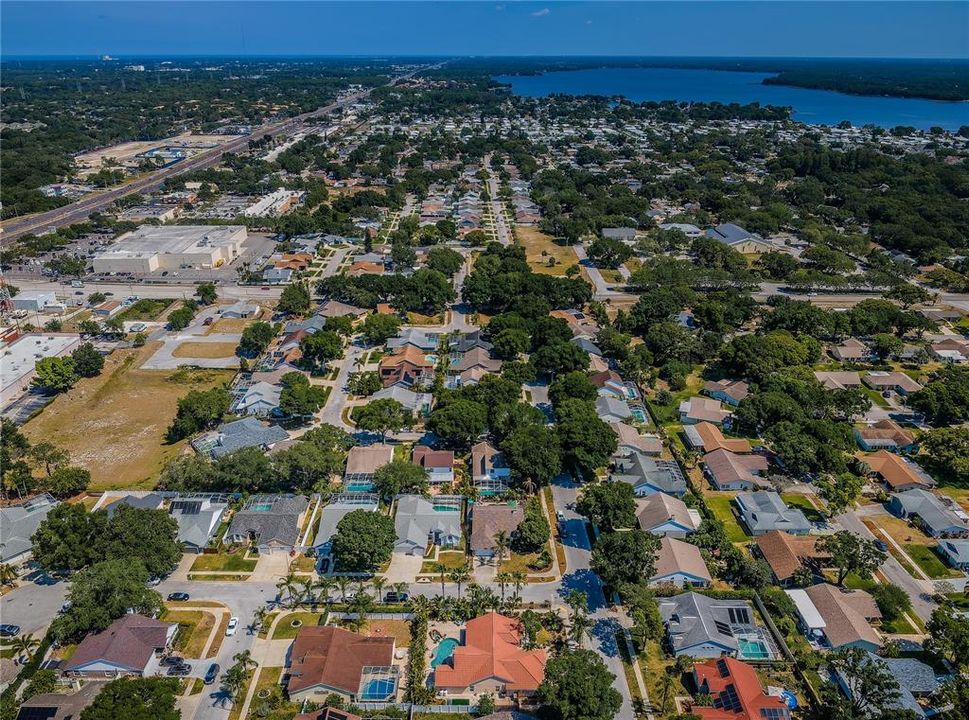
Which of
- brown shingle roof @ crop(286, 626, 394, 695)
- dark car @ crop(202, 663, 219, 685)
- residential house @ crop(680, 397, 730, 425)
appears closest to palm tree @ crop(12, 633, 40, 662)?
dark car @ crop(202, 663, 219, 685)

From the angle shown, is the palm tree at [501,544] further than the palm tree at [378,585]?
Yes

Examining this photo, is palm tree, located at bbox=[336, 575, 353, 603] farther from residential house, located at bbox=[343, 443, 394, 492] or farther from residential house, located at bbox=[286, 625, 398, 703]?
residential house, located at bbox=[343, 443, 394, 492]

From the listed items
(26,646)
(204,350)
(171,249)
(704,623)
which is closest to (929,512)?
(704,623)

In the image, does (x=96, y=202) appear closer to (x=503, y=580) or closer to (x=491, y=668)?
(x=503, y=580)

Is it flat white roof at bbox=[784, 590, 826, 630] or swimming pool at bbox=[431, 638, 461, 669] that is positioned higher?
flat white roof at bbox=[784, 590, 826, 630]

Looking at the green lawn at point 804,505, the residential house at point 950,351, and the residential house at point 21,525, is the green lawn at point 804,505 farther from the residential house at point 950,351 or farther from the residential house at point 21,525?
the residential house at point 21,525

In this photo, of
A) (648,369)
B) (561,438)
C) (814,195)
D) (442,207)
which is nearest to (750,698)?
(561,438)

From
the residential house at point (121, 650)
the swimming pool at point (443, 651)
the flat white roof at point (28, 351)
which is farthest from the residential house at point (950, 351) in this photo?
the flat white roof at point (28, 351)
